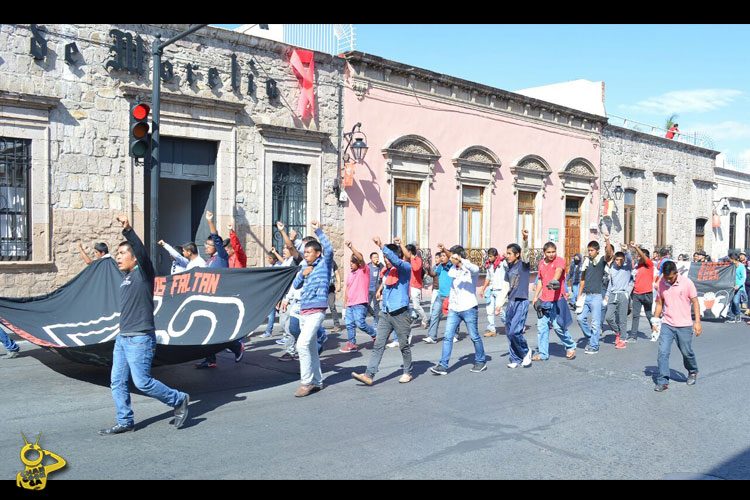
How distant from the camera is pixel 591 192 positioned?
2806 centimetres

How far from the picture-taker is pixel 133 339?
21.5ft

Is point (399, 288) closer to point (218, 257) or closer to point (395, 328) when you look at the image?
point (395, 328)

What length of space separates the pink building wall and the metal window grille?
26.4 ft

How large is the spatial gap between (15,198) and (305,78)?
24.7 feet

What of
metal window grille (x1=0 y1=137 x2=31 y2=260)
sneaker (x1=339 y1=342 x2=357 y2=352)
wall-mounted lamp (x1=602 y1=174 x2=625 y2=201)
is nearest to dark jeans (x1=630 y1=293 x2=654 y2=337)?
sneaker (x1=339 y1=342 x2=357 y2=352)

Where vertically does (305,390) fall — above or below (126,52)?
below

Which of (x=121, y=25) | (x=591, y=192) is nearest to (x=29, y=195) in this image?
(x=121, y=25)

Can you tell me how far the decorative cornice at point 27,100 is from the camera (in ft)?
42.6

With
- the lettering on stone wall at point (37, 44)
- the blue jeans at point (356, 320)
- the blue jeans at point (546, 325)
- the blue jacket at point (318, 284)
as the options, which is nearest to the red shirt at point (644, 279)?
the blue jeans at point (546, 325)

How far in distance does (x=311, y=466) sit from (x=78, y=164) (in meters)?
10.6

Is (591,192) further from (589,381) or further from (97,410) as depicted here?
(97,410)

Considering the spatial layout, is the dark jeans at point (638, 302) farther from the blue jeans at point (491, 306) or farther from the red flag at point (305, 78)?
the red flag at point (305, 78)

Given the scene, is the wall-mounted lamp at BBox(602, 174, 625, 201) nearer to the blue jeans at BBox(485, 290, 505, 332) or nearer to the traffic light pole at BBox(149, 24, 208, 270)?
the blue jeans at BBox(485, 290, 505, 332)

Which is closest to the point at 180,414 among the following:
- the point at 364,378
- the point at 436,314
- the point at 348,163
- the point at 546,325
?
the point at 364,378
